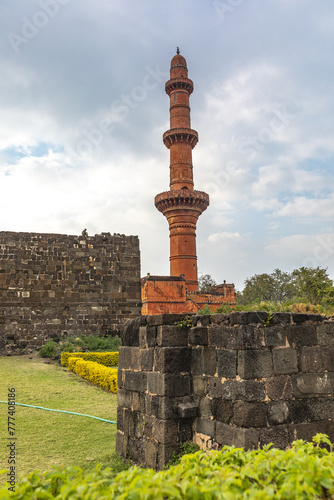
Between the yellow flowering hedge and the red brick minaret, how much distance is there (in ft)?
52.2

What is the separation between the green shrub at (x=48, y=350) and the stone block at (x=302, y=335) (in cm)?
1214

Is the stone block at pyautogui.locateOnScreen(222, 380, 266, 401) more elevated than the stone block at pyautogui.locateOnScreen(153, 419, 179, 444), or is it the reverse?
the stone block at pyautogui.locateOnScreen(222, 380, 266, 401)

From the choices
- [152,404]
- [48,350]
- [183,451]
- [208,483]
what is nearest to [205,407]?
[183,451]

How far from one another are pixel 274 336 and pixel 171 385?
124 centimetres

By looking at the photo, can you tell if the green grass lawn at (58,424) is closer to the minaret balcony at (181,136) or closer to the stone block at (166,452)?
the stone block at (166,452)

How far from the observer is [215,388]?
3.97m

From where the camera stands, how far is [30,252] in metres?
16.1

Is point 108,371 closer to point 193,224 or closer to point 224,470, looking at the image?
point 224,470

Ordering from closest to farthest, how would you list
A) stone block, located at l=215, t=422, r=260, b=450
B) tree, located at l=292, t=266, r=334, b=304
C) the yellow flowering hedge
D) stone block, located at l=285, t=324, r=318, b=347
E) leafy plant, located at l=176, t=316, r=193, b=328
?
stone block, located at l=215, t=422, r=260, b=450 < stone block, located at l=285, t=324, r=318, b=347 < leafy plant, located at l=176, t=316, r=193, b=328 < the yellow flowering hedge < tree, located at l=292, t=266, r=334, b=304

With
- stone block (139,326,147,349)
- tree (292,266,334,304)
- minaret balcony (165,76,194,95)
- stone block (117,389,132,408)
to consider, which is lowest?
stone block (117,389,132,408)

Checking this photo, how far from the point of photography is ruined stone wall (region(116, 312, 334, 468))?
3691 mm

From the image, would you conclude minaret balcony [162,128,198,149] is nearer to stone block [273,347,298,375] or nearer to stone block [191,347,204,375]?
stone block [191,347,204,375]

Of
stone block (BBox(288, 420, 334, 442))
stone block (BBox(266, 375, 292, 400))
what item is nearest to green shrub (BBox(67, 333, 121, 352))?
stone block (BBox(288, 420, 334, 442))

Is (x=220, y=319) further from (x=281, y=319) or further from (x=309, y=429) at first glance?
(x=309, y=429)
